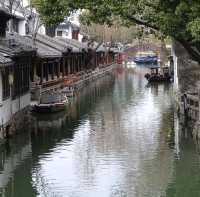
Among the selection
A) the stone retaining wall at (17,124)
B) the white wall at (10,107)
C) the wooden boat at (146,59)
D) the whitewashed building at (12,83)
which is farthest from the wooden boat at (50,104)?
the wooden boat at (146,59)

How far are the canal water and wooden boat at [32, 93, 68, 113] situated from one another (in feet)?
2.57

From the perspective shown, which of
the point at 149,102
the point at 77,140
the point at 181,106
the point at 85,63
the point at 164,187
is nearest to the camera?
the point at 164,187

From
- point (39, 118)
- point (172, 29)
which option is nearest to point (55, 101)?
point (39, 118)

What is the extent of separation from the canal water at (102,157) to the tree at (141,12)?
5.79 metres

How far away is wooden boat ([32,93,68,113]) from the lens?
44188mm

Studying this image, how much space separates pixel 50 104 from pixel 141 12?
16302mm

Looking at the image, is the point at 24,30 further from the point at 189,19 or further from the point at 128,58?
the point at 128,58

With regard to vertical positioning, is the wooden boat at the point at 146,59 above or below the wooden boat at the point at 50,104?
above

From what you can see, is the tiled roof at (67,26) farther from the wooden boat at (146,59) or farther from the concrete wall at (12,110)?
the concrete wall at (12,110)

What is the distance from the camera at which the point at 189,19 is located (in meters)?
28.1

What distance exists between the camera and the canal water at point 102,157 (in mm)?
23172

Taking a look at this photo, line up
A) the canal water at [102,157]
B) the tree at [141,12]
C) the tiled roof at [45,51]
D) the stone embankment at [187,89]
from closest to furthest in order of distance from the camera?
the canal water at [102,157] → the tree at [141,12] → the stone embankment at [187,89] → the tiled roof at [45,51]

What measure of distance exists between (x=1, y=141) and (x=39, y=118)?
10802mm

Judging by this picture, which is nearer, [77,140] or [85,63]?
[77,140]
